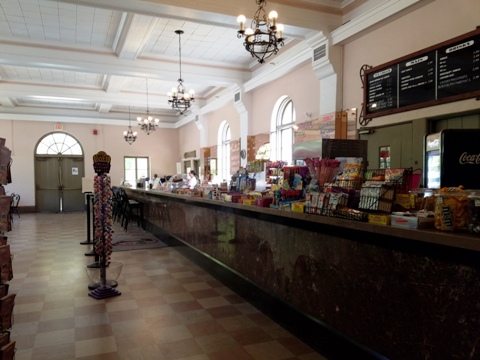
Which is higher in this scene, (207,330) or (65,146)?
(65,146)

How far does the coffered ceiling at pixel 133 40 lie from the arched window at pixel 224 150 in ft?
3.98

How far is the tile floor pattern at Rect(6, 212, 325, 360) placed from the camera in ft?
8.84

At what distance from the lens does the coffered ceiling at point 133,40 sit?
587 centimetres

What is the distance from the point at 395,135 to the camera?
17.3 ft

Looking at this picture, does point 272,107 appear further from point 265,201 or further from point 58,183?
point 58,183

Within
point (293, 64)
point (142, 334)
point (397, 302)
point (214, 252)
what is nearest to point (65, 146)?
point (293, 64)

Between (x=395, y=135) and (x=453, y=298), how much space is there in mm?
4033

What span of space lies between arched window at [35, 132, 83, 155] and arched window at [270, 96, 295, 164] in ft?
33.3

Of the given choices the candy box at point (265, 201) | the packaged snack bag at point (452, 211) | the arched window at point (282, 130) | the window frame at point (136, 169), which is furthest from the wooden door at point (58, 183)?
the packaged snack bag at point (452, 211)

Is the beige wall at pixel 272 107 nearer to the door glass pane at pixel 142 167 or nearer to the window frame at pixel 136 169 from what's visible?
the window frame at pixel 136 169

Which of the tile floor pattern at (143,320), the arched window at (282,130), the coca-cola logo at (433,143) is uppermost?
the arched window at (282,130)

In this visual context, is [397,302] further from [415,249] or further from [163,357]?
[163,357]

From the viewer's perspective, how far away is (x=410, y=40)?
5031mm

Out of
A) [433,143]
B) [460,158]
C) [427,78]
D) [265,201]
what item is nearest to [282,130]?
[427,78]
